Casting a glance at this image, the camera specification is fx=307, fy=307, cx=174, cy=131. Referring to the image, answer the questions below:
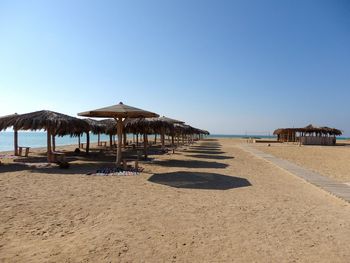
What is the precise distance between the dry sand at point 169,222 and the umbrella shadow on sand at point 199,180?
0.06 m

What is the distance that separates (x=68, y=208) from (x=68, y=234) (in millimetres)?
1459

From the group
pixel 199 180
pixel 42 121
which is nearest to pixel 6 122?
pixel 42 121

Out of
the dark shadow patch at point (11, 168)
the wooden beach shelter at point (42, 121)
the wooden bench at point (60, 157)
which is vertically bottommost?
the dark shadow patch at point (11, 168)

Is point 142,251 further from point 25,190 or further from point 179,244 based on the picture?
point 25,190

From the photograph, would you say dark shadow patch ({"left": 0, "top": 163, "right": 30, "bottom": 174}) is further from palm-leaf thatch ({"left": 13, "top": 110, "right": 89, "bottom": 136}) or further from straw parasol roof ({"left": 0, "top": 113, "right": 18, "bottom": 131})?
straw parasol roof ({"left": 0, "top": 113, "right": 18, "bottom": 131})

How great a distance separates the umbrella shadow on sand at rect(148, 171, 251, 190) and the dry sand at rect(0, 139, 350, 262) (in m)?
0.06

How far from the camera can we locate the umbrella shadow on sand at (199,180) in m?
8.28

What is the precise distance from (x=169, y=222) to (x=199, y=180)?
4.29 meters

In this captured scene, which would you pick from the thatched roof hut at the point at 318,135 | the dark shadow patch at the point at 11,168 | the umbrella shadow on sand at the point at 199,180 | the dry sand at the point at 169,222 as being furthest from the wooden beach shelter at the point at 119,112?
the thatched roof hut at the point at 318,135

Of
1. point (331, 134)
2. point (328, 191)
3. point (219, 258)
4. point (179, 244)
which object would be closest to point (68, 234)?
point (179, 244)

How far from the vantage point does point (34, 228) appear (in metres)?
4.60

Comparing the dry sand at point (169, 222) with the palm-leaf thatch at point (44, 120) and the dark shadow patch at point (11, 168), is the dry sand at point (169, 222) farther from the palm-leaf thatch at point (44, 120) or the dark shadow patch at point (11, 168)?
the palm-leaf thatch at point (44, 120)

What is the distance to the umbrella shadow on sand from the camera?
8281 mm

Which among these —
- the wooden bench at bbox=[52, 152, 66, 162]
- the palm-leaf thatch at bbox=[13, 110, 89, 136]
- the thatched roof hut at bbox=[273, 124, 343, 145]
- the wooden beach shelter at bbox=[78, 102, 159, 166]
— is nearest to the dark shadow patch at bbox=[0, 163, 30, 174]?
the wooden bench at bbox=[52, 152, 66, 162]
